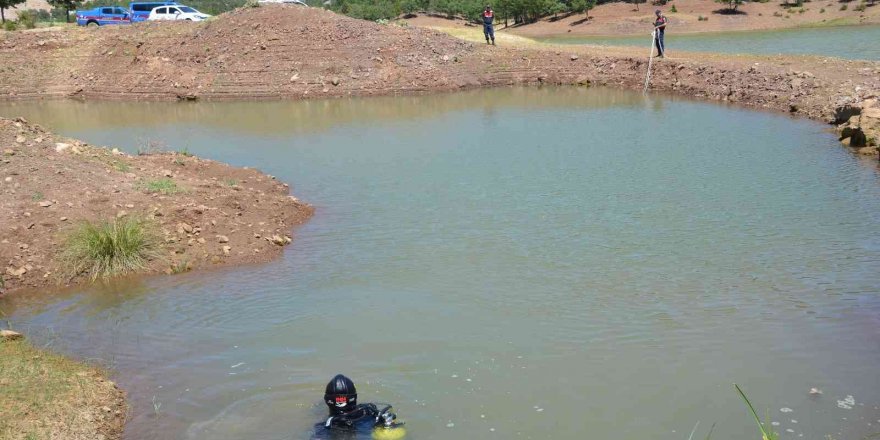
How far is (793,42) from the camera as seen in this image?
130ft

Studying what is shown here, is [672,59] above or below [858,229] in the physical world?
above

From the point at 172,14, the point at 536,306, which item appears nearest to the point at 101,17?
the point at 172,14

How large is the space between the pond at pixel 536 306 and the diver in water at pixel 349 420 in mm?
368

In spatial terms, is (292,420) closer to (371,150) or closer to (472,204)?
(472,204)

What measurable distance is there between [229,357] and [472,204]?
673 centimetres

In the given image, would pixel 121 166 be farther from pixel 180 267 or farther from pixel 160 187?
pixel 180 267

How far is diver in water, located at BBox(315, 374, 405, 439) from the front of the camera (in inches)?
275

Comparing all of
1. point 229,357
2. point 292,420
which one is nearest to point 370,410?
point 292,420

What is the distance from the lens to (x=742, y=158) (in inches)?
686

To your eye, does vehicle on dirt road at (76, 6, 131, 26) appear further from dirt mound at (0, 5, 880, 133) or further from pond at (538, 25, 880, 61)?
pond at (538, 25, 880, 61)

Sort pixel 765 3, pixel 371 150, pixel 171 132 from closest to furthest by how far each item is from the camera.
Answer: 1. pixel 371 150
2. pixel 171 132
3. pixel 765 3

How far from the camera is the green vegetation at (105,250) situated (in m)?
11.5

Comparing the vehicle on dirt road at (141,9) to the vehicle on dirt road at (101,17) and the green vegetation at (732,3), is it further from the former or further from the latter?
the green vegetation at (732,3)

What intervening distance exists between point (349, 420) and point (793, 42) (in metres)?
38.8
